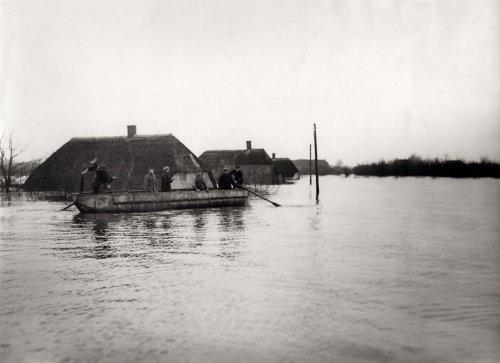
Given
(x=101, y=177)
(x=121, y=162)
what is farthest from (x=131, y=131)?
(x=101, y=177)

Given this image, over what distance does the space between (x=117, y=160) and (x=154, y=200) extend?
16.6m

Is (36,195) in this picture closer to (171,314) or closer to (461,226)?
(461,226)

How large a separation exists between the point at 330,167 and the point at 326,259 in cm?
15999

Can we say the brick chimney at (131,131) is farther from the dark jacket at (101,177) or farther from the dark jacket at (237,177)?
the dark jacket at (101,177)

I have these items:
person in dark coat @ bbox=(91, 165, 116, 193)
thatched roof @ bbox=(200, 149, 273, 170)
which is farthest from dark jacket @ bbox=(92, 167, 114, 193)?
thatched roof @ bbox=(200, 149, 273, 170)

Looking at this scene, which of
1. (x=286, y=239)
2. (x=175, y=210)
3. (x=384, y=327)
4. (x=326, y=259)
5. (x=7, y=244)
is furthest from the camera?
(x=175, y=210)

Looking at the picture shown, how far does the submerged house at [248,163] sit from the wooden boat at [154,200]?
38227 mm

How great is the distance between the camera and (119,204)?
2159 cm

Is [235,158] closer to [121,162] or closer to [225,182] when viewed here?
[121,162]

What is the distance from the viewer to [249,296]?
24.6 ft

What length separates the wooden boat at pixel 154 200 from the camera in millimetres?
21016

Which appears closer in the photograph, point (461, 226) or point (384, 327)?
point (384, 327)

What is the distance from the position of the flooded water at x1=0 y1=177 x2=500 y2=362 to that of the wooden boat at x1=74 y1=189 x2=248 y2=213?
5.92 metres

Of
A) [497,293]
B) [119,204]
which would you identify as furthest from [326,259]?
[119,204]
